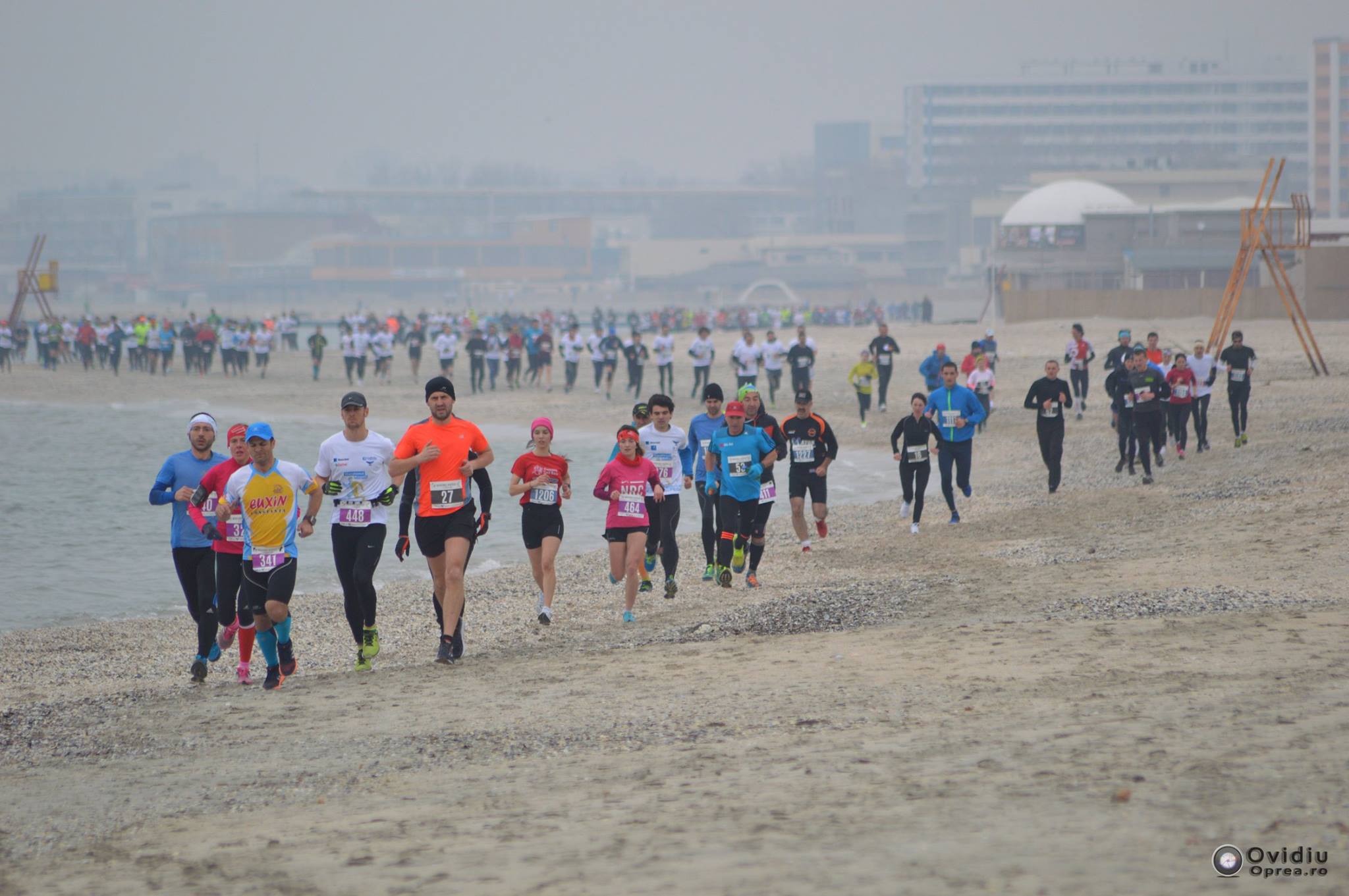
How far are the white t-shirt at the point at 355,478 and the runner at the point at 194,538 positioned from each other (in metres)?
0.81

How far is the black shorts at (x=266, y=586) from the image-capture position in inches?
352

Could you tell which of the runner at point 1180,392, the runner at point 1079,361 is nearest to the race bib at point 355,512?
the runner at point 1180,392

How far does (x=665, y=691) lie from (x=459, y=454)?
6.98ft

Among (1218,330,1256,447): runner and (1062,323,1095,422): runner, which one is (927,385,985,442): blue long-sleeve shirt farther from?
(1062,323,1095,422): runner

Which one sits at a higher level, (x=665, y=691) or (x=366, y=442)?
(x=366, y=442)

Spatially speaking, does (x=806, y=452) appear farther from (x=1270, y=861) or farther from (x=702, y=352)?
(x=702, y=352)

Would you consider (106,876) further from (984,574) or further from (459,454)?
(984,574)

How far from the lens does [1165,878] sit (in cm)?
516

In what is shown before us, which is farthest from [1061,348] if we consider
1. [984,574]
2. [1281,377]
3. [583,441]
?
[984,574]

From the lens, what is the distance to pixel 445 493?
950cm

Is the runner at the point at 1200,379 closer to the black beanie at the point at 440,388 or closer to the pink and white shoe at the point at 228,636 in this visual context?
the black beanie at the point at 440,388

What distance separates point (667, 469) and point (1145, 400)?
28.7ft

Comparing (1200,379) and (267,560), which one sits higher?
(1200,379)

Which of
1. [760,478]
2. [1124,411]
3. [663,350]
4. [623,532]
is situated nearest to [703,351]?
[663,350]
